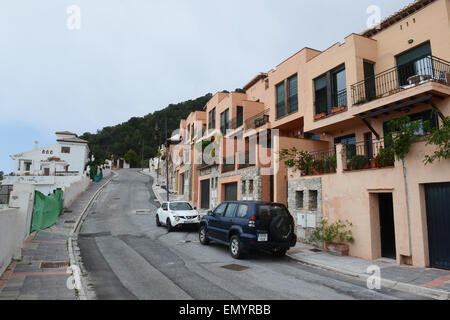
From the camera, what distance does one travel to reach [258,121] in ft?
63.6

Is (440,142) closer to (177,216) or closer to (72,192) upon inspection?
(177,216)

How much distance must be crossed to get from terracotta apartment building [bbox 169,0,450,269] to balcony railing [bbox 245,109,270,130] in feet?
0.25

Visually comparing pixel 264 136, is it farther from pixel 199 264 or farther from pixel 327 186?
pixel 199 264

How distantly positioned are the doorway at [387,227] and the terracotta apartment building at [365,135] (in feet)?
0.11

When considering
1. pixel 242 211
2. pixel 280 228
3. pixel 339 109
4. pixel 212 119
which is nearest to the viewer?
pixel 280 228

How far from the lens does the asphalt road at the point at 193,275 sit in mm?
5816

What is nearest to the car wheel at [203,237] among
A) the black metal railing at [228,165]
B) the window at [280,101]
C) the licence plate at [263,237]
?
the licence plate at [263,237]

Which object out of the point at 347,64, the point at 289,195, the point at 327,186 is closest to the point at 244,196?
the point at 289,195

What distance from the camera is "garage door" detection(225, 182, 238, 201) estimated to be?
1925 cm

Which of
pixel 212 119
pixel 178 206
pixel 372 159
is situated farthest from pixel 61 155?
pixel 372 159

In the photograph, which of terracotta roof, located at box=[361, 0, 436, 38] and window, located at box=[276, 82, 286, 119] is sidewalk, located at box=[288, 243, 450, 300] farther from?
terracotta roof, located at box=[361, 0, 436, 38]

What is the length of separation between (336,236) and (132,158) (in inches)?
3286

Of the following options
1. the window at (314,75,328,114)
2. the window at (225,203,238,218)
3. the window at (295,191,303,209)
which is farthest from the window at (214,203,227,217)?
the window at (314,75,328,114)
